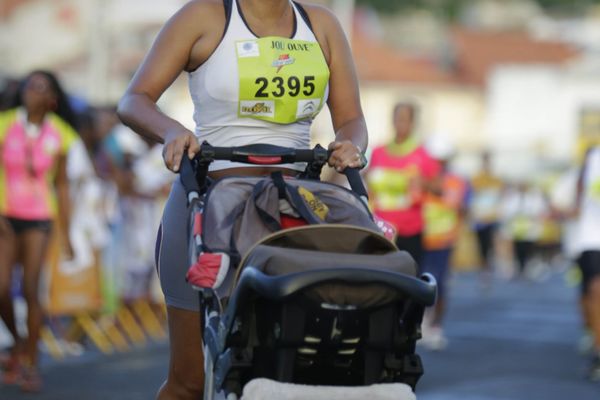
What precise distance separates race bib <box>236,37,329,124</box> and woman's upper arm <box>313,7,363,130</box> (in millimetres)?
99

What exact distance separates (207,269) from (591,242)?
25.3ft

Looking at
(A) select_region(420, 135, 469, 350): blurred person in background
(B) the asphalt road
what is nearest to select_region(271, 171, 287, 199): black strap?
(B) the asphalt road

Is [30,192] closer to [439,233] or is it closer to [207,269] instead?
[439,233]

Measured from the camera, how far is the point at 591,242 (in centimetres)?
1172

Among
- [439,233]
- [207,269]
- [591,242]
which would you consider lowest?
[439,233]

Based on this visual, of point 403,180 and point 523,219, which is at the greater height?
point 403,180

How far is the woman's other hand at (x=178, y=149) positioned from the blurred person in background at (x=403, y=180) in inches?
333

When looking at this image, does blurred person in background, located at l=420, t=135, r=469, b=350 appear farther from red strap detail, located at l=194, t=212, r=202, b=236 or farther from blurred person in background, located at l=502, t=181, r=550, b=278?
blurred person in background, located at l=502, t=181, r=550, b=278

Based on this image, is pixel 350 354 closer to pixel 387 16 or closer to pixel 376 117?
pixel 376 117

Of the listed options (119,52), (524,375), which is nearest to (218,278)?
(524,375)

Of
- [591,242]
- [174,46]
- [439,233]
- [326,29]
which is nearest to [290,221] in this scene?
[174,46]

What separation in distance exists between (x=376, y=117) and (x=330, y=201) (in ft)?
238

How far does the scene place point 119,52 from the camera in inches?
2867

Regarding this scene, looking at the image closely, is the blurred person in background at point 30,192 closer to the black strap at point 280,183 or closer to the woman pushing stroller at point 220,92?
the woman pushing stroller at point 220,92
